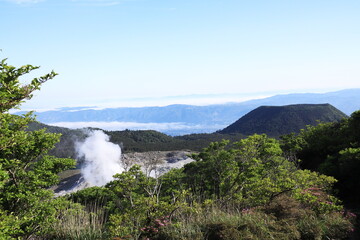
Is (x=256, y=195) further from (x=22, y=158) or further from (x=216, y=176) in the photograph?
(x=22, y=158)

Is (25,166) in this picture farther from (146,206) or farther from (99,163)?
(99,163)

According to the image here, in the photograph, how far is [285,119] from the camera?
4560 inches

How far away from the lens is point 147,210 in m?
7.10

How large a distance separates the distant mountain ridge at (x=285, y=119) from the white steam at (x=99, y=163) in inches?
2705

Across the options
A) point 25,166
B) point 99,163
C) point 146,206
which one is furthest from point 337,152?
point 99,163

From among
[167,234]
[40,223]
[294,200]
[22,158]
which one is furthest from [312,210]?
[22,158]

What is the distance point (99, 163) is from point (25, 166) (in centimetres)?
4146

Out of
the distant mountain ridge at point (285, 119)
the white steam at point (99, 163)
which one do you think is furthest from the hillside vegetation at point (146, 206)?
the distant mountain ridge at point (285, 119)

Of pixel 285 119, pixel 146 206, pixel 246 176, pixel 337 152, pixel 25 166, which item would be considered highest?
pixel 25 166

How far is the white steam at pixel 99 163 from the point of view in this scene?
43.0 m

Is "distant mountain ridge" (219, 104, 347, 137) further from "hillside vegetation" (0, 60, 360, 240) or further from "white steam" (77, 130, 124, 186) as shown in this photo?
"hillside vegetation" (0, 60, 360, 240)

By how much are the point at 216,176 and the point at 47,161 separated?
252 inches

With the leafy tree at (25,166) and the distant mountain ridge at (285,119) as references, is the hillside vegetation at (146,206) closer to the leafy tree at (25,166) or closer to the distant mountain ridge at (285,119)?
the leafy tree at (25,166)

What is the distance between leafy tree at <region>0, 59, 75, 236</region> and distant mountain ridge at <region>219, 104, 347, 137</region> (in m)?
104
